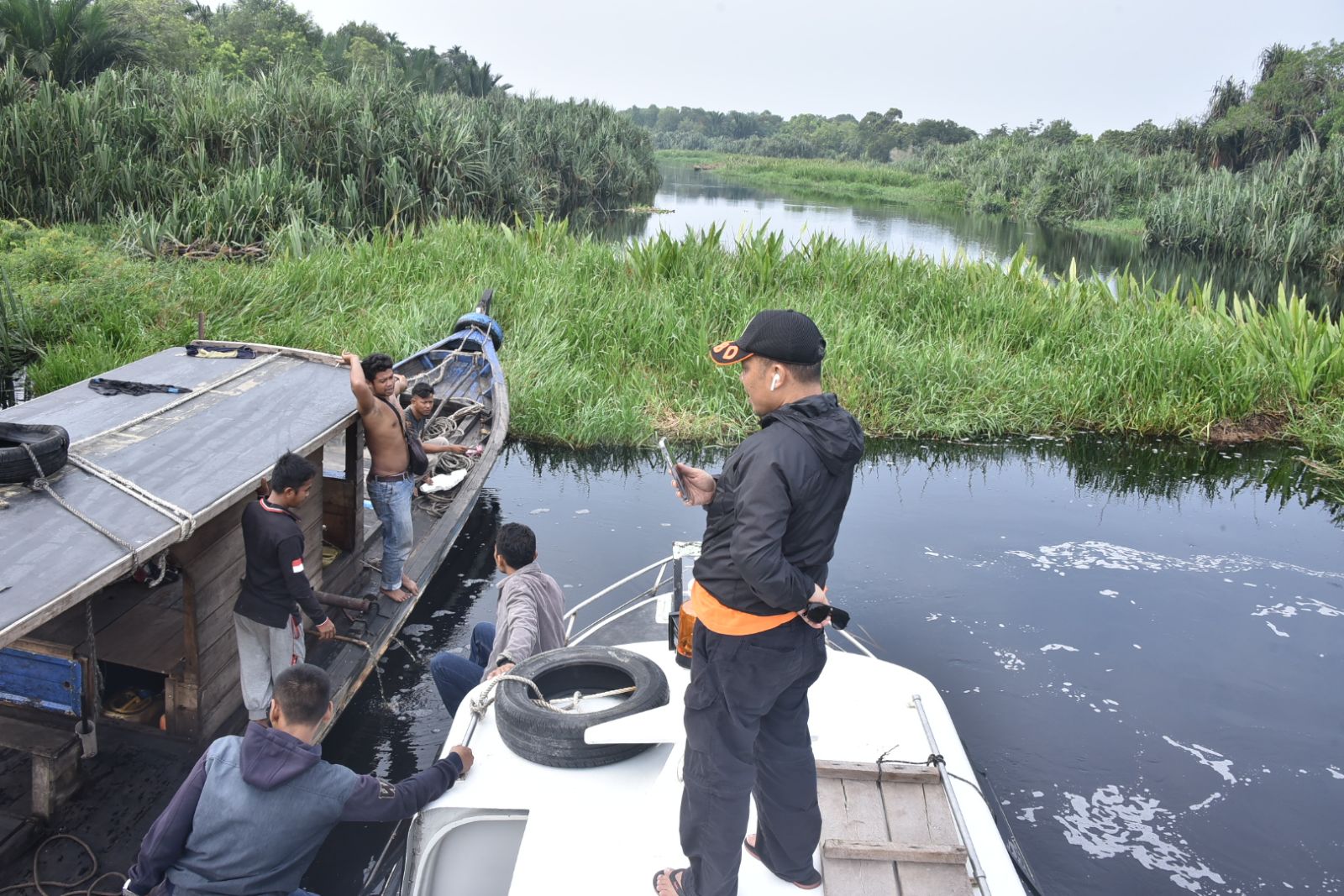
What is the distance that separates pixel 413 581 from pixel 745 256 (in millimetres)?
9266

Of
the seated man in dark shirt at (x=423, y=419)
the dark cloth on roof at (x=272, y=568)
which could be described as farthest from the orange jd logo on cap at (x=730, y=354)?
the seated man in dark shirt at (x=423, y=419)

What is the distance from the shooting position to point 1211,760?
261 inches

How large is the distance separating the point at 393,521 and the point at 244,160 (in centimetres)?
1352

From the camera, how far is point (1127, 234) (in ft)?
115

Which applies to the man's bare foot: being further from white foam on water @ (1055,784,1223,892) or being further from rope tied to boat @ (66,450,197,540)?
white foam on water @ (1055,784,1223,892)

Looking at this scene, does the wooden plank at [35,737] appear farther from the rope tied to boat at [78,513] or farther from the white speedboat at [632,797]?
the white speedboat at [632,797]

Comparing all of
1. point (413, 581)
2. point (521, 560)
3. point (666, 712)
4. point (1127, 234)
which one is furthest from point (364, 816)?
point (1127, 234)

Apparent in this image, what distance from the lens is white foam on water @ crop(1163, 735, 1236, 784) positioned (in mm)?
6498

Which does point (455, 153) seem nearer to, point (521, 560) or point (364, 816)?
point (521, 560)

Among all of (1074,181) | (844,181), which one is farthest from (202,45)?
(1074,181)

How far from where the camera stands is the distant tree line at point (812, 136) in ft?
297

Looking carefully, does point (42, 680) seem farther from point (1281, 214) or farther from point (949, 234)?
point (949, 234)

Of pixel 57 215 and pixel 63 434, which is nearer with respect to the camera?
pixel 63 434

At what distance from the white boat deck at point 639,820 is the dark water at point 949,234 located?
40.6 ft
